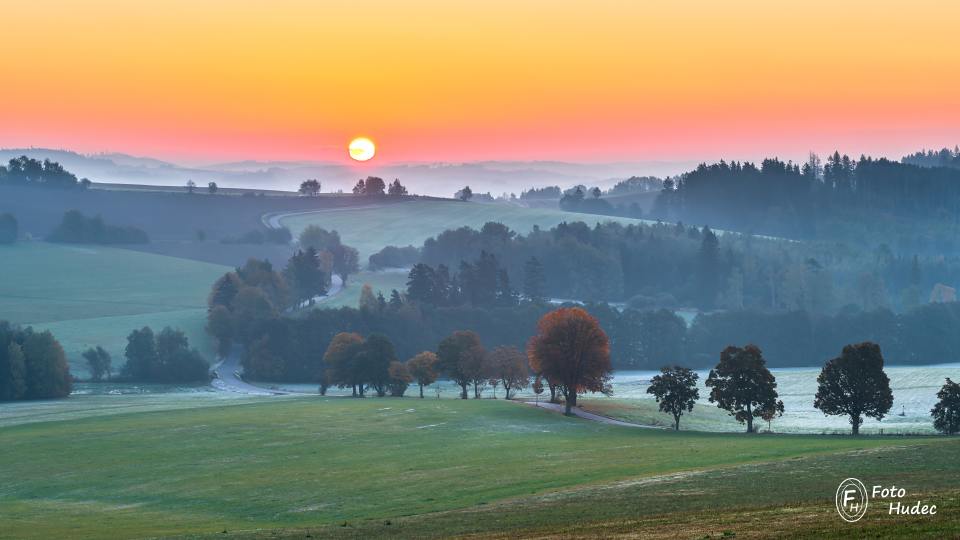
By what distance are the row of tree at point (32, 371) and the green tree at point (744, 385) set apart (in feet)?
272

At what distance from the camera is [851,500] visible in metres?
40.4

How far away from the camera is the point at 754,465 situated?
60.0 meters

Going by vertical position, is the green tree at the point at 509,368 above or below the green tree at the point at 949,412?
above

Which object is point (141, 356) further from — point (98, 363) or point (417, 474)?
point (417, 474)

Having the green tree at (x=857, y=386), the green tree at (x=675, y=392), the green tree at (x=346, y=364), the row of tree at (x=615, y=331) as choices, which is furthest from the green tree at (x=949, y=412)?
the row of tree at (x=615, y=331)

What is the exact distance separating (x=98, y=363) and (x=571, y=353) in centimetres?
7865

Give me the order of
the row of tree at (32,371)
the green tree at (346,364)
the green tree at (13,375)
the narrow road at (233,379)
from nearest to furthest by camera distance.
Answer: the green tree at (346,364) < the green tree at (13,375) < the row of tree at (32,371) < the narrow road at (233,379)

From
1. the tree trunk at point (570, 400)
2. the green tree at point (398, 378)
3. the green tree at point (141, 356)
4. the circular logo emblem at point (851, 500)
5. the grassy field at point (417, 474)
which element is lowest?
the grassy field at point (417, 474)

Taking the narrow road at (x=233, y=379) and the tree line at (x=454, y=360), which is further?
the narrow road at (x=233, y=379)

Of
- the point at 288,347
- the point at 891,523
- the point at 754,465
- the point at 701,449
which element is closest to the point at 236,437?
the point at 701,449

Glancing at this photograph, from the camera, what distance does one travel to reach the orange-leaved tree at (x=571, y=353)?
110250 millimetres

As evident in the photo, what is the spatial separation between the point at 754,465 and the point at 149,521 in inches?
1210

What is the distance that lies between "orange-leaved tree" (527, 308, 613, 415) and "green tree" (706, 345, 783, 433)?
14.7 metres

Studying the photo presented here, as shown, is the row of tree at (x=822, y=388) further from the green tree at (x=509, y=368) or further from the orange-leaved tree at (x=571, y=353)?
the green tree at (x=509, y=368)
